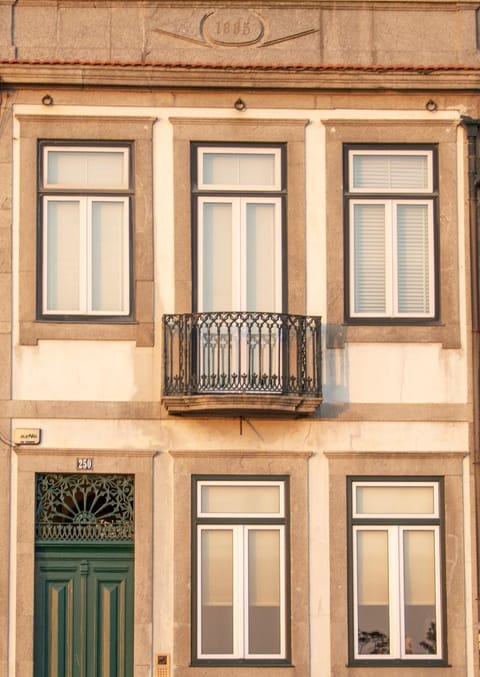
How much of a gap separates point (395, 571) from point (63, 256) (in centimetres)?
504

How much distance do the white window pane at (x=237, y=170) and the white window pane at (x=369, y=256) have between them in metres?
1.10

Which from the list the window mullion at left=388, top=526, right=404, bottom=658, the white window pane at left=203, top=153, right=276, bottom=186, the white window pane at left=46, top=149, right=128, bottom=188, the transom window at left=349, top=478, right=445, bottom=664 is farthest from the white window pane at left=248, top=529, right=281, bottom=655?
the white window pane at left=46, top=149, right=128, bottom=188

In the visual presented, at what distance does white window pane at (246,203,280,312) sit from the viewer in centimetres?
2188

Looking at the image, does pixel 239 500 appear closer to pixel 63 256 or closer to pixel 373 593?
pixel 373 593

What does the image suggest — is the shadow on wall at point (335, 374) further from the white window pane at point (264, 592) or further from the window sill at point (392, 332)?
the white window pane at point (264, 592)

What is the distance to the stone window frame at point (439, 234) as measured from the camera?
71.3 feet

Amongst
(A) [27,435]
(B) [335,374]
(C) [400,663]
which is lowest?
(C) [400,663]

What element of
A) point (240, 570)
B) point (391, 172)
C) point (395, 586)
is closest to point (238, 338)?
point (240, 570)

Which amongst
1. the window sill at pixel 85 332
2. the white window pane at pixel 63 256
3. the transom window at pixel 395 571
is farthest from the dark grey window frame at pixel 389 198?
the white window pane at pixel 63 256

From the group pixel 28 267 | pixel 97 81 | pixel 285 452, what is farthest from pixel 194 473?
pixel 97 81

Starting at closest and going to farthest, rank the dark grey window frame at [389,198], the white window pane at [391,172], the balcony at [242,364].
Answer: the balcony at [242,364], the dark grey window frame at [389,198], the white window pane at [391,172]

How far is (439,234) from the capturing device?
22.0 m

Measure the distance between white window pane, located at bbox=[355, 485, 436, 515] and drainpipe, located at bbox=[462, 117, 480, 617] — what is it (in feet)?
1.87

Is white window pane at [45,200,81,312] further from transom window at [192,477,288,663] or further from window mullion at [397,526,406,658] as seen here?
window mullion at [397,526,406,658]
